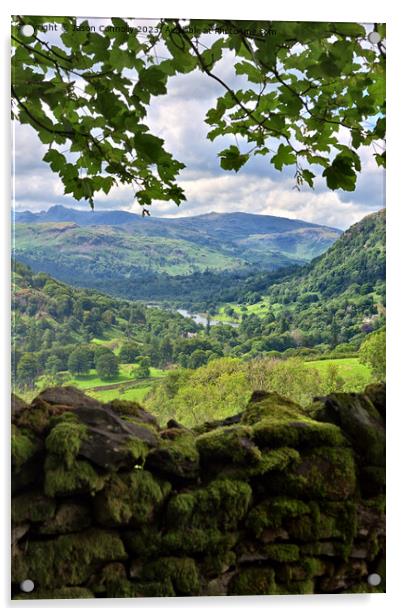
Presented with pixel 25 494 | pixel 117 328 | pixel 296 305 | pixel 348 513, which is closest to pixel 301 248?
pixel 296 305

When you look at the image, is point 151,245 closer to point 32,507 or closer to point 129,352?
point 129,352

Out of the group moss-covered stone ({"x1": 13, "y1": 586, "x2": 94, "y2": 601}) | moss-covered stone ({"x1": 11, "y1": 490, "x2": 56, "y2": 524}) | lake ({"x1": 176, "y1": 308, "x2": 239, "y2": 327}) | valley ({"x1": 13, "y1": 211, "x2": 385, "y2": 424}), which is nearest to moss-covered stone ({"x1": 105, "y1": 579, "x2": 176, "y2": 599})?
moss-covered stone ({"x1": 13, "y1": 586, "x2": 94, "y2": 601})

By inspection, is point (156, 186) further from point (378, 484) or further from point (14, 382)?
point (378, 484)

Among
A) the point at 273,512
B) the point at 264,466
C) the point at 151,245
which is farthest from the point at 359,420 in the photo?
the point at 151,245

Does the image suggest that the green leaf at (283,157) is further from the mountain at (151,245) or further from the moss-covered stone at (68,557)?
the moss-covered stone at (68,557)

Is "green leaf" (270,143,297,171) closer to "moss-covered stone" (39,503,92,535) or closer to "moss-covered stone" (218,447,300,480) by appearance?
"moss-covered stone" (218,447,300,480)

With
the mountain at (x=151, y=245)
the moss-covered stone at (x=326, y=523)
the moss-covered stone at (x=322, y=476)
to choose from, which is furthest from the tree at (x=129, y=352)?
the moss-covered stone at (x=326, y=523)
